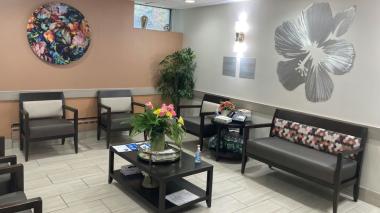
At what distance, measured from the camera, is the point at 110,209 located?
3004 mm

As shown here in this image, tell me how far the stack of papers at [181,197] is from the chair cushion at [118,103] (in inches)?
95.0

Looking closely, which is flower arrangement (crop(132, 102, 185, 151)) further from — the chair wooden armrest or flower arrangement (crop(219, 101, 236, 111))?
flower arrangement (crop(219, 101, 236, 111))

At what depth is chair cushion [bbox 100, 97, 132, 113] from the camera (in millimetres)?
5141

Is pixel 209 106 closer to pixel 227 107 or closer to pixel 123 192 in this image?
pixel 227 107

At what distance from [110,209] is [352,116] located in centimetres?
284

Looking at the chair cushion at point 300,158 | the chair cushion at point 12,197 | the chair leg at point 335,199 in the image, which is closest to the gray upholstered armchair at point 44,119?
the chair cushion at point 12,197

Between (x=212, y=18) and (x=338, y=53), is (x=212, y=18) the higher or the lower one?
the higher one

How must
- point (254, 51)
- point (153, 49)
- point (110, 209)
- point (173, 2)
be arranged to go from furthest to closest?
point (153, 49) → point (173, 2) → point (254, 51) → point (110, 209)

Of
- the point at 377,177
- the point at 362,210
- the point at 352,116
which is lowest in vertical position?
the point at 362,210

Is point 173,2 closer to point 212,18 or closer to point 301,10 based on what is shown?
point 212,18

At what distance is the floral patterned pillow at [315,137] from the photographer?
3.51 metres

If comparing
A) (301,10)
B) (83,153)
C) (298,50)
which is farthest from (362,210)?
(83,153)

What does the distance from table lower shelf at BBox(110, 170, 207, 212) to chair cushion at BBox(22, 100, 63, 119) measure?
1.70 metres

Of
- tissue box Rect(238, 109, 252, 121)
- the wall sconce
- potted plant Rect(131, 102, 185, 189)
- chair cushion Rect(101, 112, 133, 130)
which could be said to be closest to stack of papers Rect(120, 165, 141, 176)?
potted plant Rect(131, 102, 185, 189)
